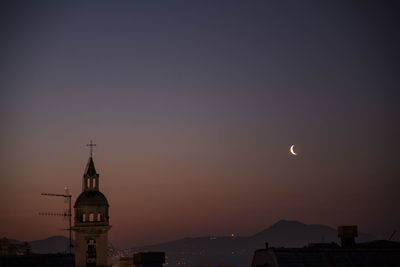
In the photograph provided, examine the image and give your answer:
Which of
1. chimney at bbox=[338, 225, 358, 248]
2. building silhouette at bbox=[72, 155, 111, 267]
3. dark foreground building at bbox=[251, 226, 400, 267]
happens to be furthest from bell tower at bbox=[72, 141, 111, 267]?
chimney at bbox=[338, 225, 358, 248]

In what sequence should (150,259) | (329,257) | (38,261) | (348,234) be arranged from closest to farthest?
(329,257)
(38,261)
(150,259)
(348,234)

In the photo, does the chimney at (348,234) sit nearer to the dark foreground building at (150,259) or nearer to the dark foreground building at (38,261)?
the dark foreground building at (150,259)

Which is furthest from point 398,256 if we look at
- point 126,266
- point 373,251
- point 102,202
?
point 126,266

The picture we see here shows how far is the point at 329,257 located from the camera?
6550cm

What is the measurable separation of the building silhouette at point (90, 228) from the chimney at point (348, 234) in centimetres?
2423

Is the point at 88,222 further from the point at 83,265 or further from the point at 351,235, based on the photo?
the point at 351,235

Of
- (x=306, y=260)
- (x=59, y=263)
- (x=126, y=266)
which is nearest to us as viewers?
(x=306, y=260)

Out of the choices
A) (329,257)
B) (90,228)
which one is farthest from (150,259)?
(329,257)

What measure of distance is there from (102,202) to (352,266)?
25.4 meters

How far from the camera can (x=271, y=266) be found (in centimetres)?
6425

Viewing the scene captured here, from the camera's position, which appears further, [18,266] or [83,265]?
[83,265]

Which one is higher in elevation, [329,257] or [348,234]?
[348,234]

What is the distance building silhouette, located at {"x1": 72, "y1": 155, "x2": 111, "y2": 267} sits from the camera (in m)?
72.2

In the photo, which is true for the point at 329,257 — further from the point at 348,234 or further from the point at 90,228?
the point at 90,228
